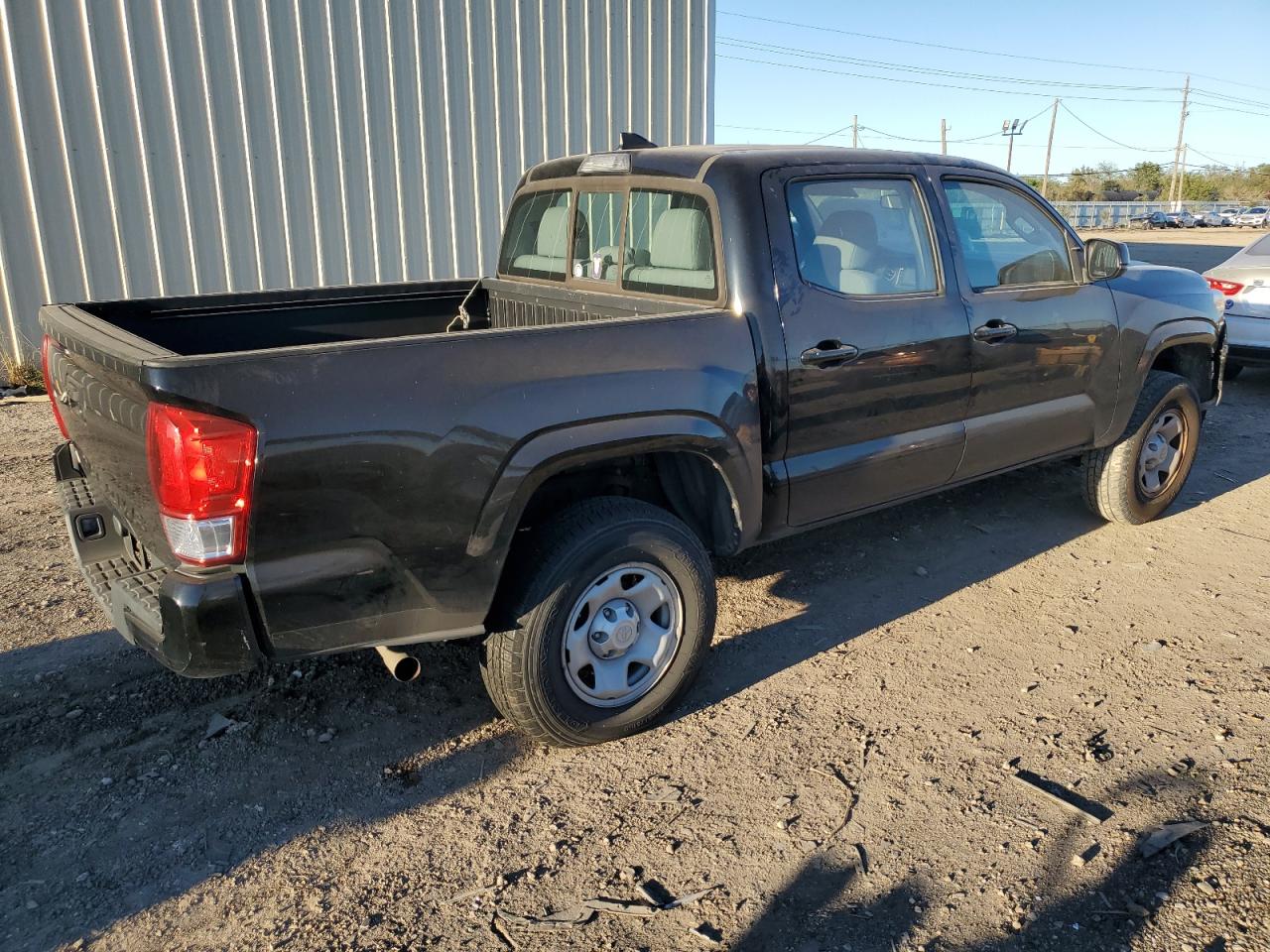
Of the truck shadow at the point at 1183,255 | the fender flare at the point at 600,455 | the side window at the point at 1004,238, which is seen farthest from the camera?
the truck shadow at the point at 1183,255

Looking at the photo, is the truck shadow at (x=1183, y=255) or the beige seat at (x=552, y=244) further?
the truck shadow at (x=1183, y=255)

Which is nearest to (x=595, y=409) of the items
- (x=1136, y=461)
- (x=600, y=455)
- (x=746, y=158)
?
(x=600, y=455)

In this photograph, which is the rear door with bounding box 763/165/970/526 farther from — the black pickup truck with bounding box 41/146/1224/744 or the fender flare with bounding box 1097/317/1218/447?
the fender flare with bounding box 1097/317/1218/447

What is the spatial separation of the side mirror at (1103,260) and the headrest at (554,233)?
2565 millimetres

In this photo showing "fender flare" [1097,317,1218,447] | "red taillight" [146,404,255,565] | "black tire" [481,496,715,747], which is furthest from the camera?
"fender flare" [1097,317,1218,447]

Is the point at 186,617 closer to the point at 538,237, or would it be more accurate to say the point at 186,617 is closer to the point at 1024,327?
the point at 538,237

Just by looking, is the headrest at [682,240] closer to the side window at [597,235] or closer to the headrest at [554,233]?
the side window at [597,235]

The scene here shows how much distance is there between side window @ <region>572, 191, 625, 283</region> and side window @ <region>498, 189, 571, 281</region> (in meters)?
0.11

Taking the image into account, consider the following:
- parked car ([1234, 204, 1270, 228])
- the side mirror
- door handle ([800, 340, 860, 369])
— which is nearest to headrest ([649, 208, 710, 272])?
door handle ([800, 340, 860, 369])

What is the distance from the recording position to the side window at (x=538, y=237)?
171 inches

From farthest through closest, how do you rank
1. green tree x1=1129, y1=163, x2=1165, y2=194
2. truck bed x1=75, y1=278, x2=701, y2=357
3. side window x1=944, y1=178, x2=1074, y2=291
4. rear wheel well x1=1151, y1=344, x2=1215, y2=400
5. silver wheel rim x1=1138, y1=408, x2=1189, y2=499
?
green tree x1=1129, y1=163, x2=1165, y2=194 → rear wheel well x1=1151, y1=344, x2=1215, y2=400 → silver wheel rim x1=1138, y1=408, x2=1189, y2=499 → side window x1=944, y1=178, x2=1074, y2=291 → truck bed x1=75, y1=278, x2=701, y2=357

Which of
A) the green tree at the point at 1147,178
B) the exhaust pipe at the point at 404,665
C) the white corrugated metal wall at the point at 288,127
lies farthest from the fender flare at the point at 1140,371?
the green tree at the point at 1147,178

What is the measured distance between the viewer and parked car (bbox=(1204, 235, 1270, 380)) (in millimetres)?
8250

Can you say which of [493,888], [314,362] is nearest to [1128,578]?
[493,888]
